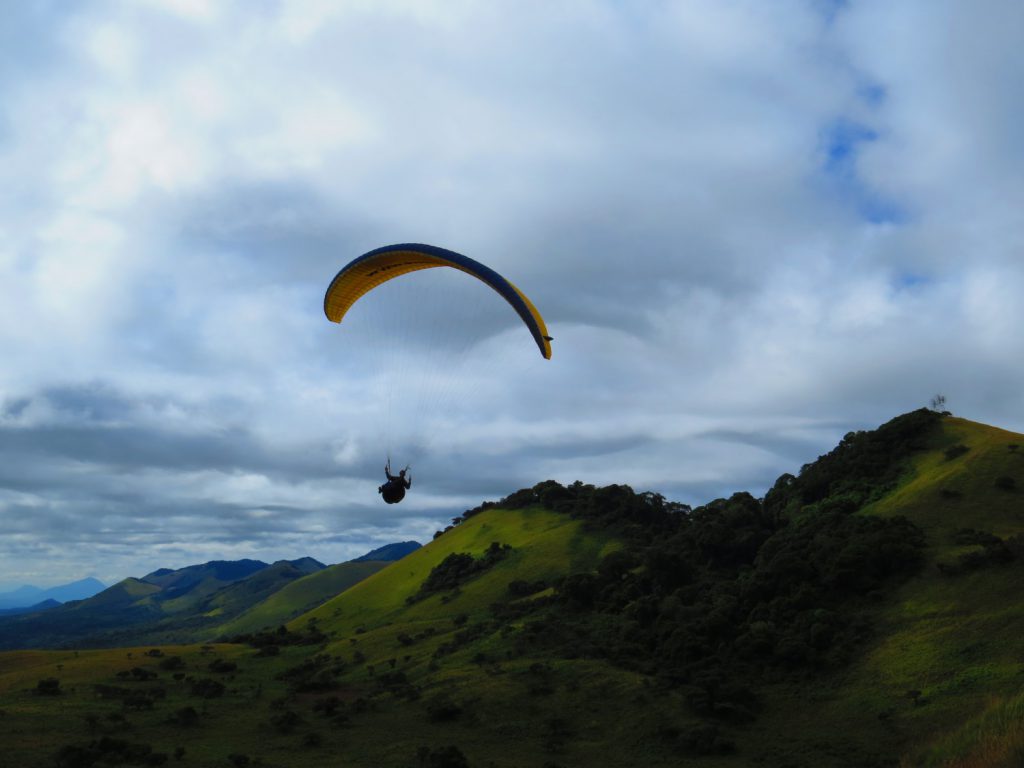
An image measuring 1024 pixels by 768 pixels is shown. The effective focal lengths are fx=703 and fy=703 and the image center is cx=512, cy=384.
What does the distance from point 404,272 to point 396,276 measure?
0.60 meters

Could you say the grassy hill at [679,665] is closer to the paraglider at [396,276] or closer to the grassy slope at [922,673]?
the grassy slope at [922,673]

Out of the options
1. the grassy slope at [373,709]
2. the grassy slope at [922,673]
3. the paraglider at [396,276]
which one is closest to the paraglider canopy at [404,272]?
the paraglider at [396,276]

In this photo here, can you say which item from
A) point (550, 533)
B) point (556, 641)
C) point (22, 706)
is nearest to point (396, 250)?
point (556, 641)

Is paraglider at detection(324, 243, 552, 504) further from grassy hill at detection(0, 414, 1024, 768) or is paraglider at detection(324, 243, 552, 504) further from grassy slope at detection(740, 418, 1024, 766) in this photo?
grassy slope at detection(740, 418, 1024, 766)

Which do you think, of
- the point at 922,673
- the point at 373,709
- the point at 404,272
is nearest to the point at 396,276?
the point at 404,272

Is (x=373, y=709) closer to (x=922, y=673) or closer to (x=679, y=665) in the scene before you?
(x=679, y=665)

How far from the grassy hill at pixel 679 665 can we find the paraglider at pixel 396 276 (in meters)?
17.0

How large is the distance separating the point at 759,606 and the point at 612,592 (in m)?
15.8

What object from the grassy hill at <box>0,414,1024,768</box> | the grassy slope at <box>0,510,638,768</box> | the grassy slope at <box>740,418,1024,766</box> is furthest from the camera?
the grassy slope at <box>0,510,638,768</box>

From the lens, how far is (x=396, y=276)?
39.6 meters

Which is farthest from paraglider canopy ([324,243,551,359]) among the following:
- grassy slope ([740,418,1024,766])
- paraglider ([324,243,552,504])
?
grassy slope ([740,418,1024,766])

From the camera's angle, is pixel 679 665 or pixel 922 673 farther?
pixel 679 665

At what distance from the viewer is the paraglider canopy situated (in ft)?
113

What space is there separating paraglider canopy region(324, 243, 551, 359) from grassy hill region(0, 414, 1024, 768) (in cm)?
2126
